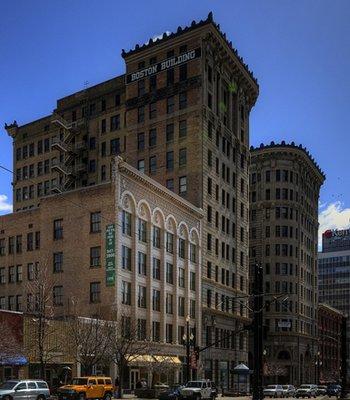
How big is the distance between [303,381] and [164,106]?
217 feet

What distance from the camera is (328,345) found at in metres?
154

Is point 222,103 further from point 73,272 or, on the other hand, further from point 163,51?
point 73,272

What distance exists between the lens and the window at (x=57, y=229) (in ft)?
217

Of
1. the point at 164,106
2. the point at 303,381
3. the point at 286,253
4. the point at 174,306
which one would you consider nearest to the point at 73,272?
the point at 174,306

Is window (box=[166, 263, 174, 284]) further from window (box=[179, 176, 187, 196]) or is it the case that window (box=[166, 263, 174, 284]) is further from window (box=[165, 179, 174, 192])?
window (box=[165, 179, 174, 192])

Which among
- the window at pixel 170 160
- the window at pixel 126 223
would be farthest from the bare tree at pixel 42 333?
the window at pixel 170 160

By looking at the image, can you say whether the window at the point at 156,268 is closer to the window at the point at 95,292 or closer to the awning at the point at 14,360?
the window at the point at 95,292

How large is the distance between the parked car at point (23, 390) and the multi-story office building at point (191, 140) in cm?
3680

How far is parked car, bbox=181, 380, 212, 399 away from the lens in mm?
49562

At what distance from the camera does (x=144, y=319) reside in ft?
218

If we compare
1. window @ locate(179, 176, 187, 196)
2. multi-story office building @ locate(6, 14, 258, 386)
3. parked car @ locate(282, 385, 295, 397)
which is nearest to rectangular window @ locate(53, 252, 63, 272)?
multi-story office building @ locate(6, 14, 258, 386)

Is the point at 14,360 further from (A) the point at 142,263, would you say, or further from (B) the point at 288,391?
(B) the point at 288,391

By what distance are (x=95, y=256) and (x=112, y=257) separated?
101 inches

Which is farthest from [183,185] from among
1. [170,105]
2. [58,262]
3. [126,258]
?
[58,262]
